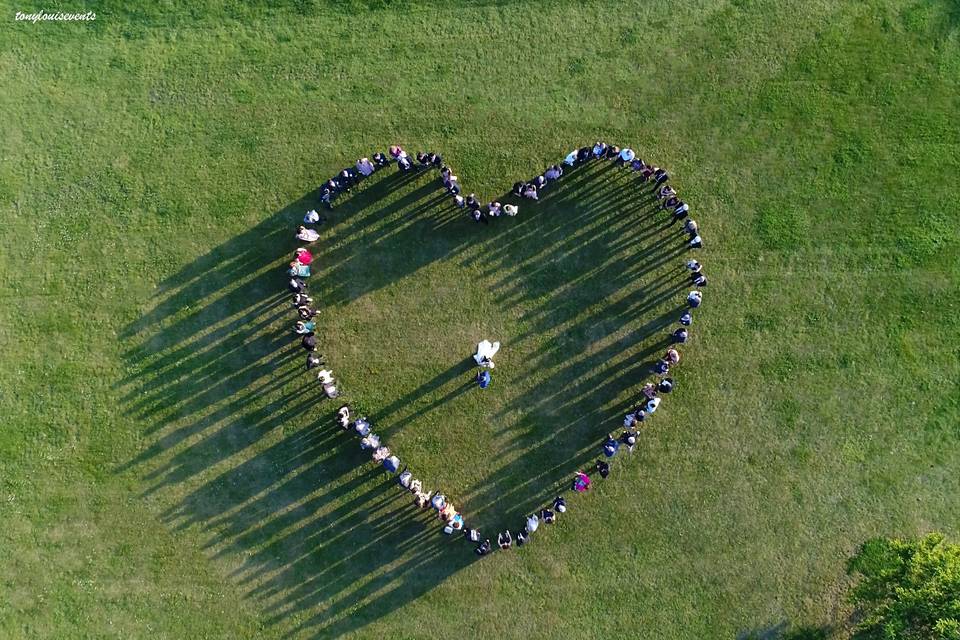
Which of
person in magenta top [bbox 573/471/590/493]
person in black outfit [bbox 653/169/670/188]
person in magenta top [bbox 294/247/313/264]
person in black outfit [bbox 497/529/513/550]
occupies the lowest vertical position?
person in black outfit [bbox 497/529/513/550]

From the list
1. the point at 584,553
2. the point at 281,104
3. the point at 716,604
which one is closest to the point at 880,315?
the point at 716,604

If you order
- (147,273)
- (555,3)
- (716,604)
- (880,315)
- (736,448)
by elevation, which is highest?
(555,3)

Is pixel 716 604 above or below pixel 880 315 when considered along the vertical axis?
below

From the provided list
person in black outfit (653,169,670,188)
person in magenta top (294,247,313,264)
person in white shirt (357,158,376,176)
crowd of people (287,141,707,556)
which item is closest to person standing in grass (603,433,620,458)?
crowd of people (287,141,707,556)

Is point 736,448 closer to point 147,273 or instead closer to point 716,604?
point 716,604

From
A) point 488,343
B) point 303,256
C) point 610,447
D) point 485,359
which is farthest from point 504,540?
point 303,256

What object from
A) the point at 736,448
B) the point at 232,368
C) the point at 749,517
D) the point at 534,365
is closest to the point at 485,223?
the point at 534,365

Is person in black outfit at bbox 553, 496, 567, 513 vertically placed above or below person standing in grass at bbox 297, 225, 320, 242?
below

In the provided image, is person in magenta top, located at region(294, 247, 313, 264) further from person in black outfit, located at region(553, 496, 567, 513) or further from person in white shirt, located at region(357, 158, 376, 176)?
person in black outfit, located at region(553, 496, 567, 513)
